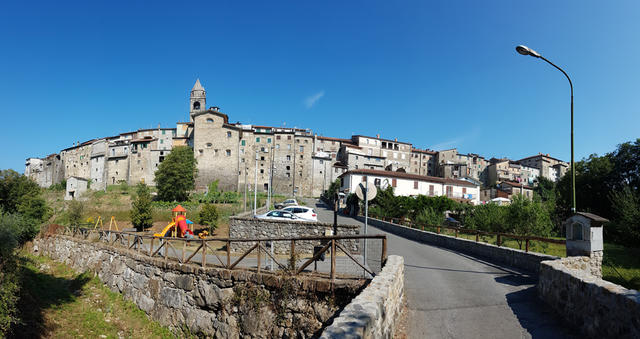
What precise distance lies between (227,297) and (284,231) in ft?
31.2

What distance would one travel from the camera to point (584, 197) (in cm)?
4425

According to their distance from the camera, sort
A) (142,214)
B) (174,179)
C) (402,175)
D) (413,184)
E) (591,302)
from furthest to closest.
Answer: (174,179) → (413,184) → (402,175) → (142,214) → (591,302)

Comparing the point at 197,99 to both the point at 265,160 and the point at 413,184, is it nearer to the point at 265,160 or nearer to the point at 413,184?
the point at 265,160

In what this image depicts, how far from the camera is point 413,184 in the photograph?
5369cm

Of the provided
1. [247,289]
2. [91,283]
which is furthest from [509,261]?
[91,283]

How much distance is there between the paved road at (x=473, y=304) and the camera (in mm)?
6066

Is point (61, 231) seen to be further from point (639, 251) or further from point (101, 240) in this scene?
point (639, 251)

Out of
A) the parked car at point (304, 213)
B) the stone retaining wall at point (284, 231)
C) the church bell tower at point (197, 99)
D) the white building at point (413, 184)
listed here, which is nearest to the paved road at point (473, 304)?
the stone retaining wall at point (284, 231)

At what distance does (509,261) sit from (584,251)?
8.76 ft

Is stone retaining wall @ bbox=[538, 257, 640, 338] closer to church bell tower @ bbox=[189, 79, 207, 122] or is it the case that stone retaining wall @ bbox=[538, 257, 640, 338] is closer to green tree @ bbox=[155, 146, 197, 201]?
green tree @ bbox=[155, 146, 197, 201]

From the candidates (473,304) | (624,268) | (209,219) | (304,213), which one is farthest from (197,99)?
(473,304)

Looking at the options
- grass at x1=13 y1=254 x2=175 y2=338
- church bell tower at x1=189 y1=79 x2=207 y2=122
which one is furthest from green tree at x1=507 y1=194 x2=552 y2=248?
church bell tower at x1=189 y1=79 x2=207 y2=122

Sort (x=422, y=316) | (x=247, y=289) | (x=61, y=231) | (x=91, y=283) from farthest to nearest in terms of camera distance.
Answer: (x=61, y=231), (x=91, y=283), (x=247, y=289), (x=422, y=316)

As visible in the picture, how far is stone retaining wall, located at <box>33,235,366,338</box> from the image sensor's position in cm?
735
